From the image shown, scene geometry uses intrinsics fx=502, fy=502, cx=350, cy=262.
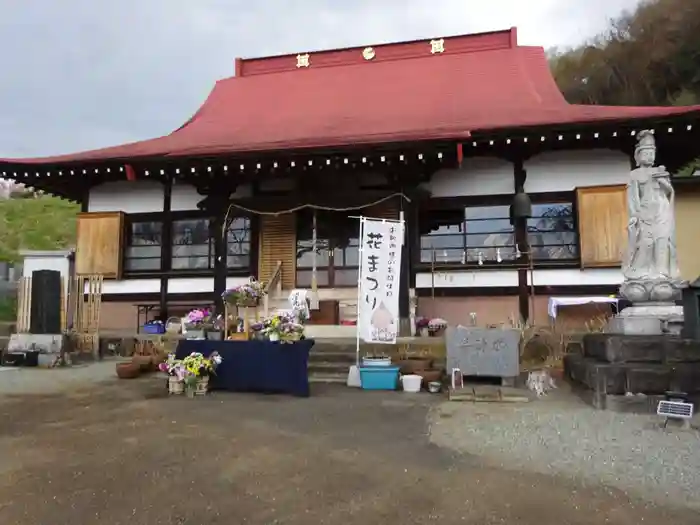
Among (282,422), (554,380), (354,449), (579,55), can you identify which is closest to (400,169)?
(554,380)

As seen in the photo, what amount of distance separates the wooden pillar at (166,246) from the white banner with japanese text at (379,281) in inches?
207

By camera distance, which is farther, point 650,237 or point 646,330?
point 650,237

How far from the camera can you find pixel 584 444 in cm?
403

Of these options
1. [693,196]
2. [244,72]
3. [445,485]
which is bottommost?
[445,485]

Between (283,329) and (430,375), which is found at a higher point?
(283,329)

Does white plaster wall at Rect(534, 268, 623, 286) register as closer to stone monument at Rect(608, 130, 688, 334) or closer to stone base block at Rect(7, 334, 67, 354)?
stone monument at Rect(608, 130, 688, 334)

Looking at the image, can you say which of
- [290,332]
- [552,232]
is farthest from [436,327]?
[290,332]

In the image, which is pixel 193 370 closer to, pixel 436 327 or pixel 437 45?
pixel 436 327

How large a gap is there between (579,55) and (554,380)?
77.2ft

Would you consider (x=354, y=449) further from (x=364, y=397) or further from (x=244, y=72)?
(x=244, y=72)

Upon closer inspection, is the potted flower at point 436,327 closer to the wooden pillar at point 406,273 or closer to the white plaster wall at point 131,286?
the wooden pillar at point 406,273

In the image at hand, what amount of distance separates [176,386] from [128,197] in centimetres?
628

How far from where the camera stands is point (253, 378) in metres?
6.45

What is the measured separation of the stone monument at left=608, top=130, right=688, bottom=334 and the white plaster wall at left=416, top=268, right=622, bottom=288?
3395 mm
